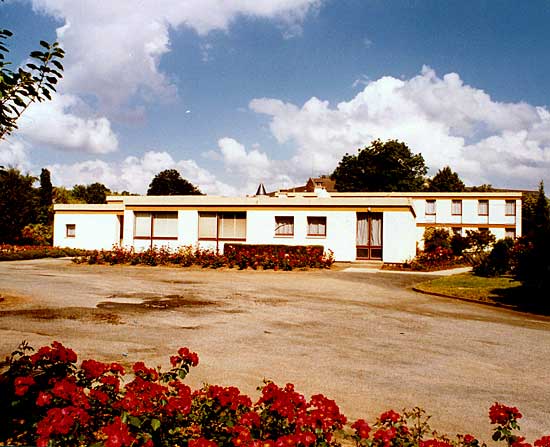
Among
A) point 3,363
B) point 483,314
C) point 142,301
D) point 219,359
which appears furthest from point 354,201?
point 3,363

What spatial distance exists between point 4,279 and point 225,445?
48.8 ft

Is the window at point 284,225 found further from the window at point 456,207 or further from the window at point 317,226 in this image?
the window at point 456,207

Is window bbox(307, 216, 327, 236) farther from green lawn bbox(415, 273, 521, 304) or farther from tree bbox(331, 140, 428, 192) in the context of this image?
tree bbox(331, 140, 428, 192)

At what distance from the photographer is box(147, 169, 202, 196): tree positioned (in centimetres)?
7019

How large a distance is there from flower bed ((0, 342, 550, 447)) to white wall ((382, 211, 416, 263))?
22.8m

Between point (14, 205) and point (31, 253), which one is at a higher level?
point (14, 205)

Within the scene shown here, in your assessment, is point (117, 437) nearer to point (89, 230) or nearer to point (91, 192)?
point (89, 230)

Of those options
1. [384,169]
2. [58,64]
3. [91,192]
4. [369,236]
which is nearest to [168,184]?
[91,192]

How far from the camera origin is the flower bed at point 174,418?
10.4ft

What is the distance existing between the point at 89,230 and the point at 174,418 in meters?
31.5

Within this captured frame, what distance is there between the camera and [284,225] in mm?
26922

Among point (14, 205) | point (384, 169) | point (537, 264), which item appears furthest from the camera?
point (384, 169)

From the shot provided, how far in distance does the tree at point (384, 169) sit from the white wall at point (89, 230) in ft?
151

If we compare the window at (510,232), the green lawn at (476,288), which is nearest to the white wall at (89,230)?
the green lawn at (476,288)
